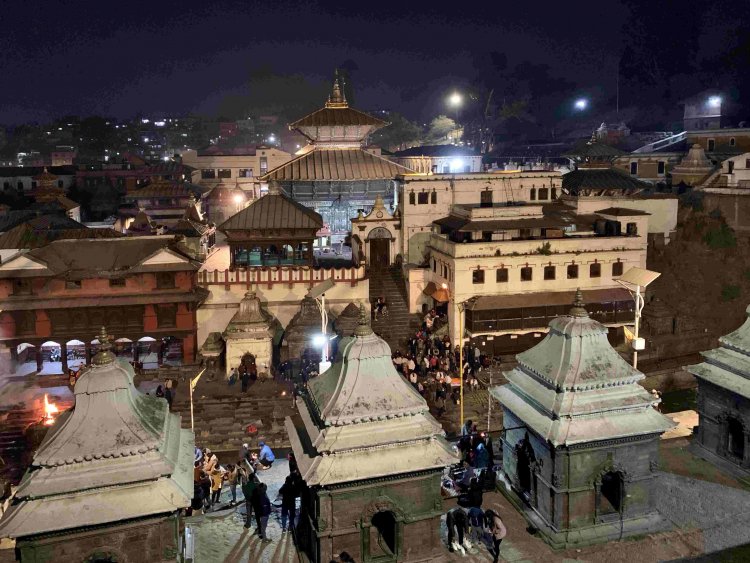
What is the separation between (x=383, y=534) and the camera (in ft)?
41.5

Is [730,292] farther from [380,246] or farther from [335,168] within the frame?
[335,168]

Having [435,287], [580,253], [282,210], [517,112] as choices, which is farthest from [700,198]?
[517,112]

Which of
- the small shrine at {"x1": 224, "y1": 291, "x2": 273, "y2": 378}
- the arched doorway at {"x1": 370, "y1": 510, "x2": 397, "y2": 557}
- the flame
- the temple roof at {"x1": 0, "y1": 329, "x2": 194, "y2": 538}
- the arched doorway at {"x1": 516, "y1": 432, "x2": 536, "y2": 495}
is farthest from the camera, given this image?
the small shrine at {"x1": 224, "y1": 291, "x2": 273, "y2": 378}

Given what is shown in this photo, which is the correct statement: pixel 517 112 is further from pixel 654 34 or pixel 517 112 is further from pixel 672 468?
pixel 672 468

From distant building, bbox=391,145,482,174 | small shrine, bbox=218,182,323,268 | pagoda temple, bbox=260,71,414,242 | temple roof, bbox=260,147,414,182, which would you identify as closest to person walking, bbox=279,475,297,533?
small shrine, bbox=218,182,323,268

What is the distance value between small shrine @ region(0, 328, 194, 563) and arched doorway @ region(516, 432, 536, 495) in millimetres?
6427

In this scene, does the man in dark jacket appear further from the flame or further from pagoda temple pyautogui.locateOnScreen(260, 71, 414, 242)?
pagoda temple pyautogui.locateOnScreen(260, 71, 414, 242)

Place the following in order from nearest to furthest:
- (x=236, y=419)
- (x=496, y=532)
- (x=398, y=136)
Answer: (x=496, y=532)
(x=236, y=419)
(x=398, y=136)

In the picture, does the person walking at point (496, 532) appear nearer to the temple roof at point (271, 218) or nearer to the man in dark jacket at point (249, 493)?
the man in dark jacket at point (249, 493)

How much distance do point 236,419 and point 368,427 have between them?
61.7 feet

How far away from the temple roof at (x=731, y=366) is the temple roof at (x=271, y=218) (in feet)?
82.6

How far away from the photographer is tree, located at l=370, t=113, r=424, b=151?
119 meters

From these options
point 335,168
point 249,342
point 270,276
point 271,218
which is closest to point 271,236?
point 271,218

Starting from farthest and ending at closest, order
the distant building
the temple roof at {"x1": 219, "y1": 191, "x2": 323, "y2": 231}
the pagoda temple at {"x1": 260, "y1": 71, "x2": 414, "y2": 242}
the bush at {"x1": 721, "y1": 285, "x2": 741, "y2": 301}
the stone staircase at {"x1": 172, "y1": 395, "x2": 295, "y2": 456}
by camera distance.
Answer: the distant building
the bush at {"x1": 721, "y1": 285, "x2": 741, "y2": 301}
the pagoda temple at {"x1": 260, "y1": 71, "x2": 414, "y2": 242}
the temple roof at {"x1": 219, "y1": 191, "x2": 323, "y2": 231}
the stone staircase at {"x1": 172, "y1": 395, "x2": 295, "y2": 456}
